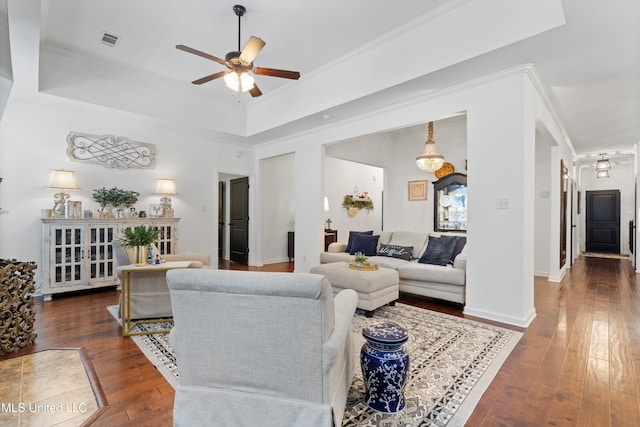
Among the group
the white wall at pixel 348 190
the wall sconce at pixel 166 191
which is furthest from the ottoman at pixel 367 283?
the white wall at pixel 348 190

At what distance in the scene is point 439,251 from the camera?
4.41 metres

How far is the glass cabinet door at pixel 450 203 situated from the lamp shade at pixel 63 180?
21.4 feet

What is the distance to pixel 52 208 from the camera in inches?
176

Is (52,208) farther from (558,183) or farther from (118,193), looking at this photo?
(558,183)

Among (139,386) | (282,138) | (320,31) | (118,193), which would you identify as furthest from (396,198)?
(139,386)

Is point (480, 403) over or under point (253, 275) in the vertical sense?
under

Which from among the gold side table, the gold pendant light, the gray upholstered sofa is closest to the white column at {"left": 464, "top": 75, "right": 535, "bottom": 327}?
the gray upholstered sofa

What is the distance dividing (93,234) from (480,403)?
16.5 ft

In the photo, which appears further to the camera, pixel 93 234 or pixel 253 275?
pixel 93 234

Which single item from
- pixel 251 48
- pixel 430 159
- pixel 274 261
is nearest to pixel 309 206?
pixel 274 261

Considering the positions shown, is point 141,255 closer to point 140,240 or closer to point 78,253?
point 140,240

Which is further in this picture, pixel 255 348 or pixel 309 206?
pixel 309 206

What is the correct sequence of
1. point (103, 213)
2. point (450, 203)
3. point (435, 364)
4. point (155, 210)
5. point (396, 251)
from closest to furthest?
point (435, 364) → point (103, 213) → point (396, 251) → point (155, 210) → point (450, 203)

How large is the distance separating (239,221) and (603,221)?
1055cm
